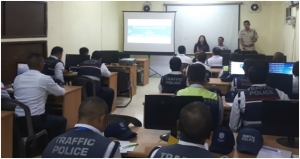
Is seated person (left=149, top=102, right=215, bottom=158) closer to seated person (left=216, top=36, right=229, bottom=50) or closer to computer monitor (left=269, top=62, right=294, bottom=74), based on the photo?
computer monitor (left=269, top=62, right=294, bottom=74)

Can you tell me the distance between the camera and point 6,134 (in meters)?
3.35

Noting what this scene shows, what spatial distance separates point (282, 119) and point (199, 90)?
29.7 inches

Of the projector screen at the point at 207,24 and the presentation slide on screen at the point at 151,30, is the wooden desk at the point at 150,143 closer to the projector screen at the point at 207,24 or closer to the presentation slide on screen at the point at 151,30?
the presentation slide on screen at the point at 151,30

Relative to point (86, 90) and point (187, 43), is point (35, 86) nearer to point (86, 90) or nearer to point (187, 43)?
point (86, 90)

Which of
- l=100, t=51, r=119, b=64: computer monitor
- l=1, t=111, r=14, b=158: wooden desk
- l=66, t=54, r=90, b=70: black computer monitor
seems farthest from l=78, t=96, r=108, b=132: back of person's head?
l=100, t=51, r=119, b=64: computer monitor

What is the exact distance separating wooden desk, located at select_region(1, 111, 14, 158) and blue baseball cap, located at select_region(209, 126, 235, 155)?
2.03 metres

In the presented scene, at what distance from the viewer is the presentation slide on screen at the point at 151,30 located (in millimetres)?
10219

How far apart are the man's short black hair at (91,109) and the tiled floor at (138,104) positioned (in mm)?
3686

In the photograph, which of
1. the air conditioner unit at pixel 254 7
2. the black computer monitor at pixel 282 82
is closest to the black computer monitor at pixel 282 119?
the black computer monitor at pixel 282 82

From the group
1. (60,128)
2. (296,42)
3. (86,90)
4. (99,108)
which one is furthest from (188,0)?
(99,108)

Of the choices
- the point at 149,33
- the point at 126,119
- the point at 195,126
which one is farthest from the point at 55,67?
the point at 149,33

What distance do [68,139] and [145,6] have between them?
9075 millimetres

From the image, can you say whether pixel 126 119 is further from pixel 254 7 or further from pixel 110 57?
pixel 254 7

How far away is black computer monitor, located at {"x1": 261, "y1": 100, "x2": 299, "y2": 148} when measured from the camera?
2514mm
